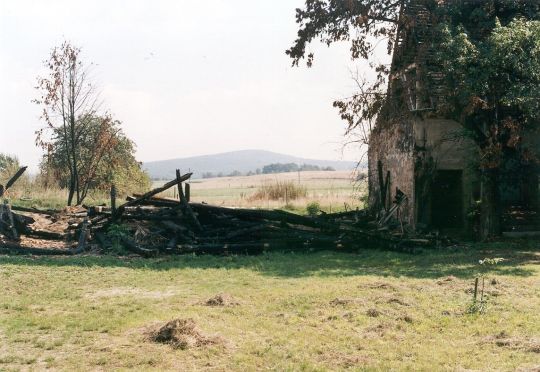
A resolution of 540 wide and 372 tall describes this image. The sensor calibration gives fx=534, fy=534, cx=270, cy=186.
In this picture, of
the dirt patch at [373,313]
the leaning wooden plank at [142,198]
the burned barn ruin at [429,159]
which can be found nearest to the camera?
the dirt patch at [373,313]

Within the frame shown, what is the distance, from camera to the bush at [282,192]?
31484 millimetres

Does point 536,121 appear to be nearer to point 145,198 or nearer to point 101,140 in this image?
point 145,198

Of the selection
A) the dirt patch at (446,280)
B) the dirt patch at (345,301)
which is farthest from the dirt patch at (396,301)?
the dirt patch at (446,280)

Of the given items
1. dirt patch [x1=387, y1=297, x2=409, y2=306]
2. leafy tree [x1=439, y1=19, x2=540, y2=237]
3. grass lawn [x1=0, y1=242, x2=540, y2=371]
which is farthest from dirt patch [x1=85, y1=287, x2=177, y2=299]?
leafy tree [x1=439, y1=19, x2=540, y2=237]

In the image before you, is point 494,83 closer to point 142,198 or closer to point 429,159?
point 429,159

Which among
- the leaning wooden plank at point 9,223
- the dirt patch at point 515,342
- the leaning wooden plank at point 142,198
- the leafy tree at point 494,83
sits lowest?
the dirt patch at point 515,342

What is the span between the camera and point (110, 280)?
10.8 m

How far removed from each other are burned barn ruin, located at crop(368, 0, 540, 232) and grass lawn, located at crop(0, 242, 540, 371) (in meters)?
5.73

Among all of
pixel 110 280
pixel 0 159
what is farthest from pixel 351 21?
pixel 0 159

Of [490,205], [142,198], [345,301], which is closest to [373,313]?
[345,301]

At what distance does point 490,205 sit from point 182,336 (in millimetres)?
12568

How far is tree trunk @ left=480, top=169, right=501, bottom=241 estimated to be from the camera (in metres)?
16.2

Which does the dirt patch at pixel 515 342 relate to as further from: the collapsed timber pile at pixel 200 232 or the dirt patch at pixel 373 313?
the collapsed timber pile at pixel 200 232

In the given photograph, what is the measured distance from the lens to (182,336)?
6496 millimetres
